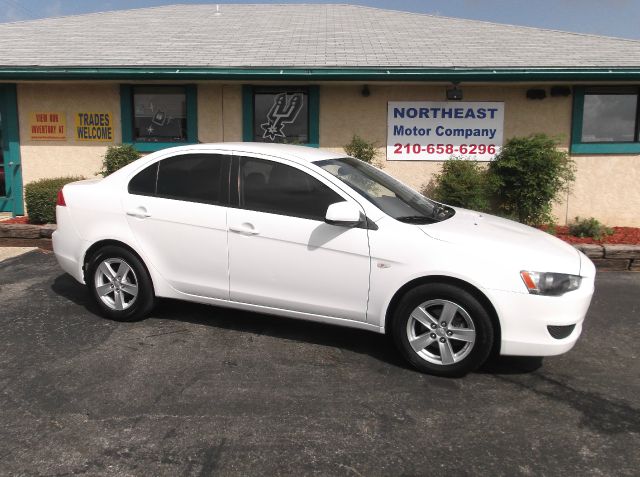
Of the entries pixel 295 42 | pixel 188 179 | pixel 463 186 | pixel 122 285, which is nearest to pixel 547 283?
pixel 188 179

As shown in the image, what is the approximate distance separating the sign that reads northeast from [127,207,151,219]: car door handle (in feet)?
17.6

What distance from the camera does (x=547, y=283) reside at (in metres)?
3.79

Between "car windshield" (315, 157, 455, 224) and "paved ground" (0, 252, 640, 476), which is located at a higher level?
"car windshield" (315, 157, 455, 224)

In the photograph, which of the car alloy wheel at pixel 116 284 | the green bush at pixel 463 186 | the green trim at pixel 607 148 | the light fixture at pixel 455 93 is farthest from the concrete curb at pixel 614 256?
the car alloy wheel at pixel 116 284

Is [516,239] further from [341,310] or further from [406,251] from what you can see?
[341,310]

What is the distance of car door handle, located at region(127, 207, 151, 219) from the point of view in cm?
481

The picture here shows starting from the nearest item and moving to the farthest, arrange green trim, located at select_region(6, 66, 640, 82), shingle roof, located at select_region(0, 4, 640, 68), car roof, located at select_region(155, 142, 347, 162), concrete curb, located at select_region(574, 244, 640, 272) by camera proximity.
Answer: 1. car roof, located at select_region(155, 142, 347, 162)
2. concrete curb, located at select_region(574, 244, 640, 272)
3. green trim, located at select_region(6, 66, 640, 82)
4. shingle roof, located at select_region(0, 4, 640, 68)

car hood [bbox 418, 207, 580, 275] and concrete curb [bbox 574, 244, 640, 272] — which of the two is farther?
concrete curb [bbox 574, 244, 640, 272]

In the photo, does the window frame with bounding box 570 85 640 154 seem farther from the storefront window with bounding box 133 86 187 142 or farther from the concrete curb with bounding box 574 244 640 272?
the storefront window with bounding box 133 86 187 142

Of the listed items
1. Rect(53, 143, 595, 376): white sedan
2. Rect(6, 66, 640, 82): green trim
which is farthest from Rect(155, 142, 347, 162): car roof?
Rect(6, 66, 640, 82): green trim

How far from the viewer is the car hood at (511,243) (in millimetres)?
3848

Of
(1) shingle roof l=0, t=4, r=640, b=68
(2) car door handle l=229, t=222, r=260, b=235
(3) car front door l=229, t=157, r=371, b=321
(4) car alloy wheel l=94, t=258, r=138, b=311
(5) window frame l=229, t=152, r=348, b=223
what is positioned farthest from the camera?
(1) shingle roof l=0, t=4, r=640, b=68

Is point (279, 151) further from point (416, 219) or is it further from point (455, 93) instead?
point (455, 93)

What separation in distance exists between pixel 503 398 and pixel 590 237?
5759 millimetres
